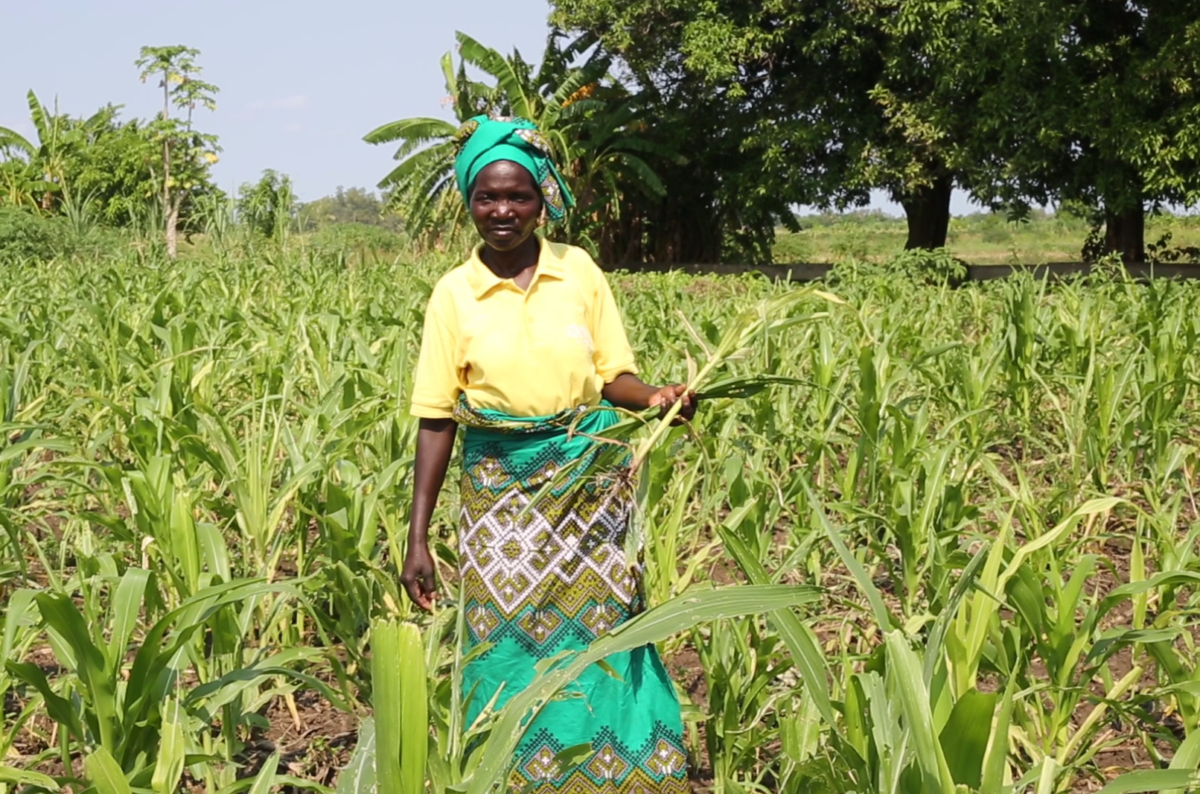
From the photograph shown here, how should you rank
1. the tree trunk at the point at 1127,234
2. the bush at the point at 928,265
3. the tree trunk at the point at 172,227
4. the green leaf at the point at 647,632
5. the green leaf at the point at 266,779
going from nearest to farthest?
the green leaf at the point at 647,632 → the green leaf at the point at 266,779 → the bush at the point at 928,265 → the tree trunk at the point at 172,227 → the tree trunk at the point at 1127,234

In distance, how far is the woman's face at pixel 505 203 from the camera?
1.94 m

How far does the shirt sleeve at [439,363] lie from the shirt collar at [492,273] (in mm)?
47

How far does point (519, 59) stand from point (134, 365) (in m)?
16.3

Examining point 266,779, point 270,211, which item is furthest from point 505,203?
point 270,211

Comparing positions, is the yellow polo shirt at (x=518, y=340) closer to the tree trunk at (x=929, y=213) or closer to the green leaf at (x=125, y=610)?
the green leaf at (x=125, y=610)

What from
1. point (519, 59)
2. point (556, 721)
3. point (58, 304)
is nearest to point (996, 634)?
point (556, 721)

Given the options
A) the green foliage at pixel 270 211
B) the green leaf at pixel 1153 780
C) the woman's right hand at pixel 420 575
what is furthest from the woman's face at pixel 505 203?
the green foliage at pixel 270 211

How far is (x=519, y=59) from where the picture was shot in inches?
758

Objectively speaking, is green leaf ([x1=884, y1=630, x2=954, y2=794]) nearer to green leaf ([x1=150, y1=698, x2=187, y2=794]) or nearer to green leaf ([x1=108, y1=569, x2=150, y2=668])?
green leaf ([x1=150, y1=698, x2=187, y2=794])

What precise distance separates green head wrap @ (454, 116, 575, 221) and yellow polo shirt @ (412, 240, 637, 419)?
0.35 feet

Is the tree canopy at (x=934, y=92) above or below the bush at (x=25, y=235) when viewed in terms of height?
above

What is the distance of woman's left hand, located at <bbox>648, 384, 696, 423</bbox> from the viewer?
1.81m

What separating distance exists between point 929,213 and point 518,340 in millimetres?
16179

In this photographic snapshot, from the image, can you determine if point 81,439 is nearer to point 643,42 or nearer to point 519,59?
point 643,42
